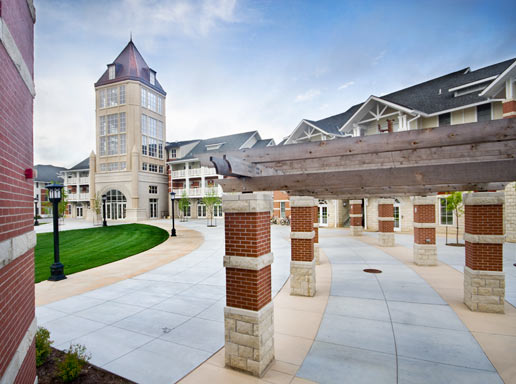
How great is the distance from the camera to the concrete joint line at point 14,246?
104 inches

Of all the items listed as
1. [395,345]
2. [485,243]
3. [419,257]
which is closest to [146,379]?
[395,345]

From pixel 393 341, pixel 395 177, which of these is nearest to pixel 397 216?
pixel 393 341

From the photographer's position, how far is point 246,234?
4637 millimetres

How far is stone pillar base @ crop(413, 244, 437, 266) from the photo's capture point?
12.0 metres

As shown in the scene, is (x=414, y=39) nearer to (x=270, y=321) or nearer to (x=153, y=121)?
(x=270, y=321)

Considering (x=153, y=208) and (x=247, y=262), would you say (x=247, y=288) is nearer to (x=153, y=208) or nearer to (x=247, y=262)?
(x=247, y=262)

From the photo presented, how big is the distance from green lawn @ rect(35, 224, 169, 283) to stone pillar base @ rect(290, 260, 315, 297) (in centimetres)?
980

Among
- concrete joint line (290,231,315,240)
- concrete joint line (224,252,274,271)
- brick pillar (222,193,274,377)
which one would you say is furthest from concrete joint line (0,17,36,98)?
concrete joint line (290,231,315,240)

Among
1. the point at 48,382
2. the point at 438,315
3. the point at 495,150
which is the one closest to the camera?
the point at 495,150

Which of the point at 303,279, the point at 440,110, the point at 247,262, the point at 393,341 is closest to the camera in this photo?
the point at 247,262

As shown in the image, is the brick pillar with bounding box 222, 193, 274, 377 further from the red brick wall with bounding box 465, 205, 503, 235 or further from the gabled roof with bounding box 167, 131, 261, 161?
the gabled roof with bounding box 167, 131, 261, 161

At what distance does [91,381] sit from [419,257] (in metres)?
12.8

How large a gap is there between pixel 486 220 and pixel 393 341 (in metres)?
4.23

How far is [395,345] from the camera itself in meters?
5.43
